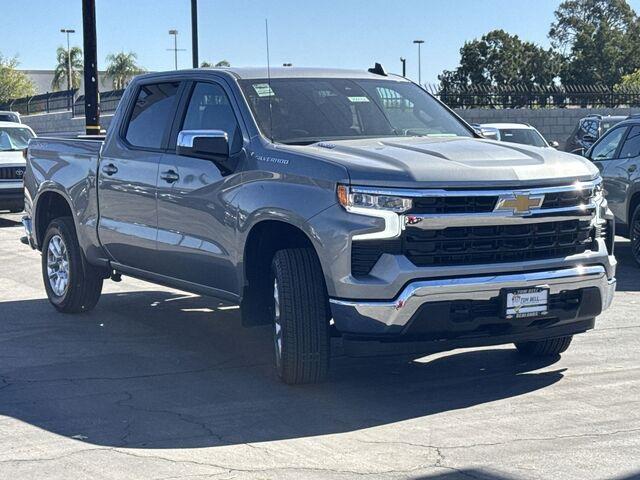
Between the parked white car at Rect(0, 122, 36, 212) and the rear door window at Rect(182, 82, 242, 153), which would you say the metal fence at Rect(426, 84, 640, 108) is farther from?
the rear door window at Rect(182, 82, 242, 153)

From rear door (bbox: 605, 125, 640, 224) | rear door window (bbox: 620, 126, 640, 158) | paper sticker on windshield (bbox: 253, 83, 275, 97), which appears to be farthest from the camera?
rear door window (bbox: 620, 126, 640, 158)

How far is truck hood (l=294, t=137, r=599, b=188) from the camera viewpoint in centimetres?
649

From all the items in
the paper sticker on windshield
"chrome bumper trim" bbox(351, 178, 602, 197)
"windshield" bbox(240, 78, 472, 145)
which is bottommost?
"chrome bumper trim" bbox(351, 178, 602, 197)

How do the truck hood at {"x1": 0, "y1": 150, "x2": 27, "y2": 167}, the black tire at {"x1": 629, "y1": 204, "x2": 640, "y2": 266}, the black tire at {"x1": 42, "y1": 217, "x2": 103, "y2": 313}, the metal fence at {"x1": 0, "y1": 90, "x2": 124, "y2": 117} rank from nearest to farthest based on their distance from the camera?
the black tire at {"x1": 42, "y1": 217, "x2": 103, "y2": 313}, the black tire at {"x1": 629, "y1": 204, "x2": 640, "y2": 266}, the truck hood at {"x1": 0, "y1": 150, "x2": 27, "y2": 167}, the metal fence at {"x1": 0, "y1": 90, "x2": 124, "y2": 117}

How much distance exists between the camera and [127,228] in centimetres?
884

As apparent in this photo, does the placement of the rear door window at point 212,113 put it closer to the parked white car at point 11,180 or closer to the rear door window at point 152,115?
the rear door window at point 152,115

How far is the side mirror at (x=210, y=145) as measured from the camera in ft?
24.4

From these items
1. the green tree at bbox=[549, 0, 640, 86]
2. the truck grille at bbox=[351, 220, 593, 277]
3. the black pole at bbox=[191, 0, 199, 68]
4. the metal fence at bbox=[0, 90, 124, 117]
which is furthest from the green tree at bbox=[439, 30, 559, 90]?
the truck grille at bbox=[351, 220, 593, 277]

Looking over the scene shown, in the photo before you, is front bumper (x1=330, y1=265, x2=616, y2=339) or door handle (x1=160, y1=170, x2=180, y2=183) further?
door handle (x1=160, y1=170, x2=180, y2=183)

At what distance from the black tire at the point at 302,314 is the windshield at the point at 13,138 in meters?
14.2

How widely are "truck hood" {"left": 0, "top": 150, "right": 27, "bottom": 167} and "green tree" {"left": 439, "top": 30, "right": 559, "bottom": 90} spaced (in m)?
48.1

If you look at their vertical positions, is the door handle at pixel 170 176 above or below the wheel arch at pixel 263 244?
above

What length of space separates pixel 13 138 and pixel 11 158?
1.38 meters

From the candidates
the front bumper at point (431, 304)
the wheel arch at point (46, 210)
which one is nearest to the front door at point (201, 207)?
the front bumper at point (431, 304)
